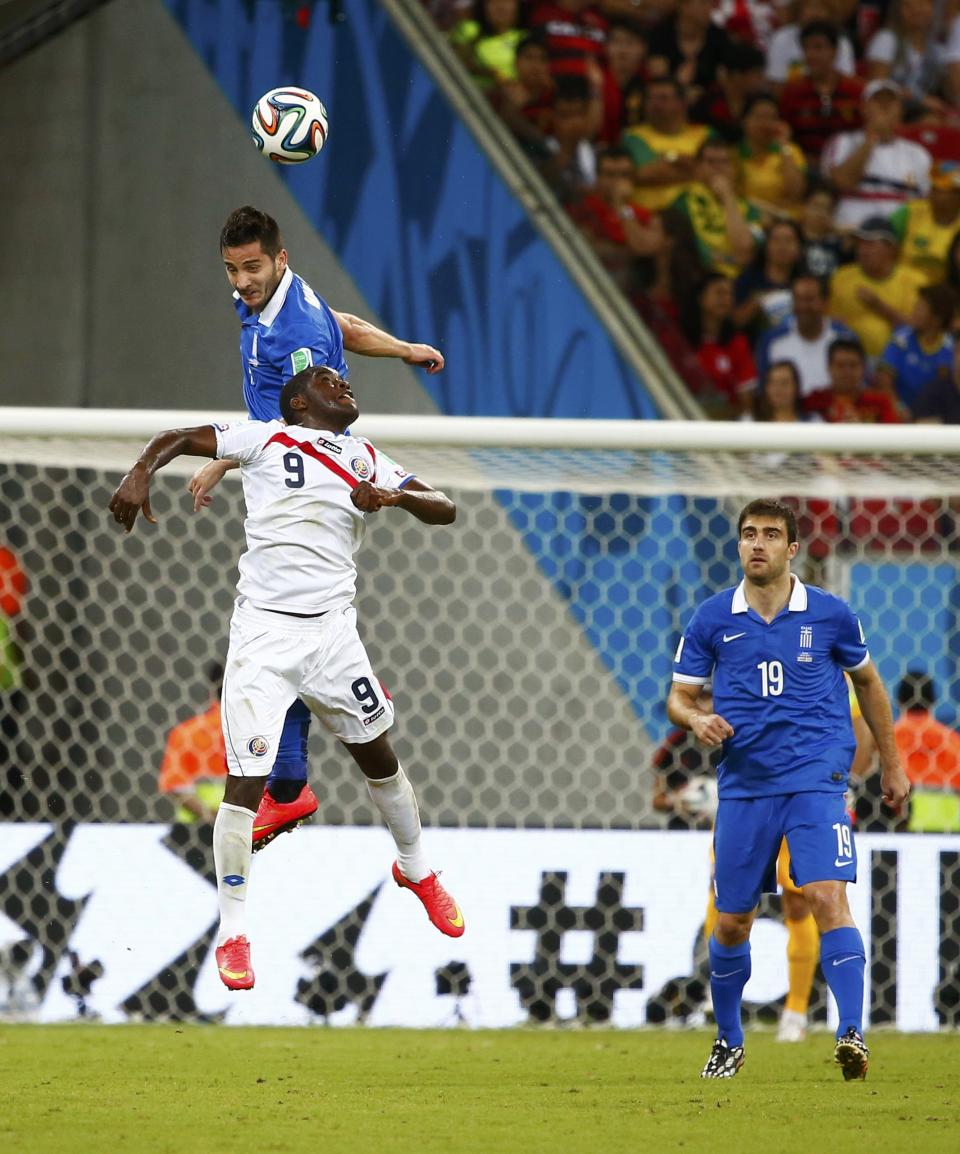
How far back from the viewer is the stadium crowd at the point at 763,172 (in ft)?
37.0

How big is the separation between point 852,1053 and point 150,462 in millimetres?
2953

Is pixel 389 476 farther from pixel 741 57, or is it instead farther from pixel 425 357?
pixel 741 57

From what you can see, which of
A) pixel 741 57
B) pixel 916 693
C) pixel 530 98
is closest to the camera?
pixel 916 693

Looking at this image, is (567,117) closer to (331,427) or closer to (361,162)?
(361,162)

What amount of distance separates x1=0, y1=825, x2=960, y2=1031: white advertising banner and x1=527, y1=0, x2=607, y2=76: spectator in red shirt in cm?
544

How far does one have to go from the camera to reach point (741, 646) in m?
6.66

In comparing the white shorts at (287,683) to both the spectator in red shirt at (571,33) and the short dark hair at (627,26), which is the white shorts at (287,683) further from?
the short dark hair at (627,26)

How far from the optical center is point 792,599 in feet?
21.9

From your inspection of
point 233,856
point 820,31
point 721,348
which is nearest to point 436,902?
point 233,856

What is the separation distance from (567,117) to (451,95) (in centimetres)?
83

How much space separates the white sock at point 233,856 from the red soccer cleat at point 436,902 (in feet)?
2.01

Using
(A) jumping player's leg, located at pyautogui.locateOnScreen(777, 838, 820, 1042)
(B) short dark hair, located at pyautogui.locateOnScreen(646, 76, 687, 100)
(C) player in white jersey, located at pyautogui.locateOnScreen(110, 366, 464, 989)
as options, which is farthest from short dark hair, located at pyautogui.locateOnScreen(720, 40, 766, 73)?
(C) player in white jersey, located at pyautogui.locateOnScreen(110, 366, 464, 989)

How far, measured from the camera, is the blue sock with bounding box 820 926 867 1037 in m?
6.29

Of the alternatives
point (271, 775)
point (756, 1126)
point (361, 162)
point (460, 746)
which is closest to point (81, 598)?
point (460, 746)
